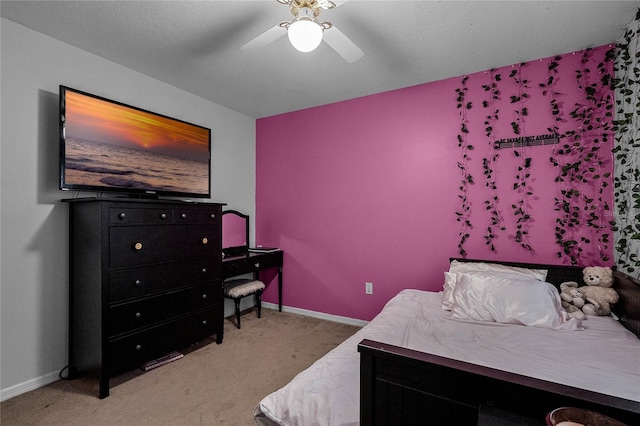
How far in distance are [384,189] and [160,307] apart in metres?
2.39

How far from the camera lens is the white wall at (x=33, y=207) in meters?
2.02

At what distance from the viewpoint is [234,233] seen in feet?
12.1

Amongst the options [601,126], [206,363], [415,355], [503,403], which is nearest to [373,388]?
[415,355]

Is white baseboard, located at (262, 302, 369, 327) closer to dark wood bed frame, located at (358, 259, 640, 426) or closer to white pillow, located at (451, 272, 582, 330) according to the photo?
white pillow, located at (451, 272, 582, 330)

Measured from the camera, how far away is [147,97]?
112 inches

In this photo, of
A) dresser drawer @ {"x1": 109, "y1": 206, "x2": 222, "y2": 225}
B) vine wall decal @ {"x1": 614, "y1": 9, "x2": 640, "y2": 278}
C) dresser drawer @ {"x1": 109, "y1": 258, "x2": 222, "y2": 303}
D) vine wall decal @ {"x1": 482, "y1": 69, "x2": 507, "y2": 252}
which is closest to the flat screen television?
dresser drawer @ {"x1": 109, "y1": 206, "x2": 222, "y2": 225}

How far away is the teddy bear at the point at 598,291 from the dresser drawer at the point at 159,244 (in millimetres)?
2977

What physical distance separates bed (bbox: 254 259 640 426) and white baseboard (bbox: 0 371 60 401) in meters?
2.05

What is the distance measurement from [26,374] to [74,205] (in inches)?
48.8

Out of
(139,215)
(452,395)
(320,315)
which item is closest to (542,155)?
(452,395)

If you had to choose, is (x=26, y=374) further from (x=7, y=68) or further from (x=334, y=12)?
(x=334, y=12)

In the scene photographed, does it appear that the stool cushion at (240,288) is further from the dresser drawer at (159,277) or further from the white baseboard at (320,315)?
the white baseboard at (320,315)

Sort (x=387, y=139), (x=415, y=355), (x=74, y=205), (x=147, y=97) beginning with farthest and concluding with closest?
(x=387, y=139), (x=147, y=97), (x=74, y=205), (x=415, y=355)

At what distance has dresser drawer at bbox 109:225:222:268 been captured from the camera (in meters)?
2.11
